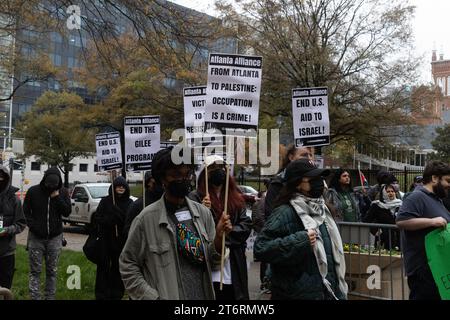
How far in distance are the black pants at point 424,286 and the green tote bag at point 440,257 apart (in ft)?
0.39

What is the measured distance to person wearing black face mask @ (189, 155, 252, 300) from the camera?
4910mm

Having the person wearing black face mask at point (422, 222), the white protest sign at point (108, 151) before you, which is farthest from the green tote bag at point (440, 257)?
the white protest sign at point (108, 151)

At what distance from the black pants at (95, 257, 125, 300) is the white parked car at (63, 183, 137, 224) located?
10221mm

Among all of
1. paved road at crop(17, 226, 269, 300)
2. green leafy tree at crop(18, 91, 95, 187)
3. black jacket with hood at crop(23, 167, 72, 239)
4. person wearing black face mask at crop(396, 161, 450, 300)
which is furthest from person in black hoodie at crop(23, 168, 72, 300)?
green leafy tree at crop(18, 91, 95, 187)

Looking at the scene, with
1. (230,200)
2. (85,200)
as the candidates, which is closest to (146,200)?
(230,200)

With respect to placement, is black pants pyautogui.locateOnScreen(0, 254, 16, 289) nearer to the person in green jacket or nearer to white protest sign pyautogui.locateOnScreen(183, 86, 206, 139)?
white protest sign pyautogui.locateOnScreen(183, 86, 206, 139)

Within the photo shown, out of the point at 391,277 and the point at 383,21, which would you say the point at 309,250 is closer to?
the point at 391,277

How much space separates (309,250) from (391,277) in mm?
3048

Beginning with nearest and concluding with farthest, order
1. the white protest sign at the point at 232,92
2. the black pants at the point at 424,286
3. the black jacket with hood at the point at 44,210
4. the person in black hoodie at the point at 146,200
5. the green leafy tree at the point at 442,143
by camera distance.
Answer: the black pants at the point at 424,286
the white protest sign at the point at 232,92
the person in black hoodie at the point at 146,200
the black jacket with hood at the point at 44,210
the green leafy tree at the point at 442,143

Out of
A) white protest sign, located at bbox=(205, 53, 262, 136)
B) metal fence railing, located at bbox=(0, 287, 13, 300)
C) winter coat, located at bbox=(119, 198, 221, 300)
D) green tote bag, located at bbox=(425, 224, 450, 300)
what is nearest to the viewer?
winter coat, located at bbox=(119, 198, 221, 300)

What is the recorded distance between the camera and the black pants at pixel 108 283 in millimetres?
6961

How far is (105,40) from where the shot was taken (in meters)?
9.14

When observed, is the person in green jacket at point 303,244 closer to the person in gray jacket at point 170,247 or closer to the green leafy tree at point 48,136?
the person in gray jacket at point 170,247

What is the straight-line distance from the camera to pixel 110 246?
Result: 7031 mm
